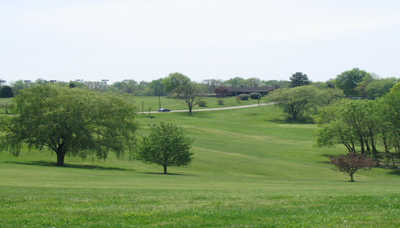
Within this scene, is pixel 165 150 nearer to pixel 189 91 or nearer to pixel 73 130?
pixel 73 130

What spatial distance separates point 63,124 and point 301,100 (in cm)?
10322

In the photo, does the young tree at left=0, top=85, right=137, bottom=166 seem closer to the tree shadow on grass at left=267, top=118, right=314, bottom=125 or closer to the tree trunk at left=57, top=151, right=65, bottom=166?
Result: the tree trunk at left=57, top=151, right=65, bottom=166

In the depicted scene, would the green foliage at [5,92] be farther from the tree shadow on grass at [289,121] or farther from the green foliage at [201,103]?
the tree shadow on grass at [289,121]

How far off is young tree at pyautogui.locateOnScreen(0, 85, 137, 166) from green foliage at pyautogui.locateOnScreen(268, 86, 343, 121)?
97524mm

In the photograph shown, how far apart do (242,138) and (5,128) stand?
53.3 m

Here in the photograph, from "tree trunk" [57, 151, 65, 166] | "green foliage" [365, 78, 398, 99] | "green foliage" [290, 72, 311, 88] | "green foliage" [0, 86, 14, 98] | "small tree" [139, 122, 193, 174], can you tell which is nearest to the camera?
"small tree" [139, 122, 193, 174]

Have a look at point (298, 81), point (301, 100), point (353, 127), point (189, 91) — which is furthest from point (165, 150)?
point (298, 81)

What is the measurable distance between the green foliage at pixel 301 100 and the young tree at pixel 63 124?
320 ft

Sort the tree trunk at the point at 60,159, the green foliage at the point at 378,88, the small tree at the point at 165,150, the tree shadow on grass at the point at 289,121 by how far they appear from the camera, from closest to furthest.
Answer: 1. the small tree at the point at 165,150
2. the tree trunk at the point at 60,159
3. the tree shadow on grass at the point at 289,121
4. the green foliage at the point at 378,88

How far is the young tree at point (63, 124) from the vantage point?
48.1 metres

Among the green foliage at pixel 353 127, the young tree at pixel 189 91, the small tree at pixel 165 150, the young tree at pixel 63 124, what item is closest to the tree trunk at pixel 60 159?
the young tree at pixel 63 124

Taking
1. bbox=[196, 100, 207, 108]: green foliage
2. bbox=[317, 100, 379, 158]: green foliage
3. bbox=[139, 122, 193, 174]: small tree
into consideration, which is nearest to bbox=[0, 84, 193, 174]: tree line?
bbox=[139, 122, 193, 174]: small tree

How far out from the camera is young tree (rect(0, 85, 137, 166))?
4812 centimetres

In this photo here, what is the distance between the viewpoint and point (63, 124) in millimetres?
48281
